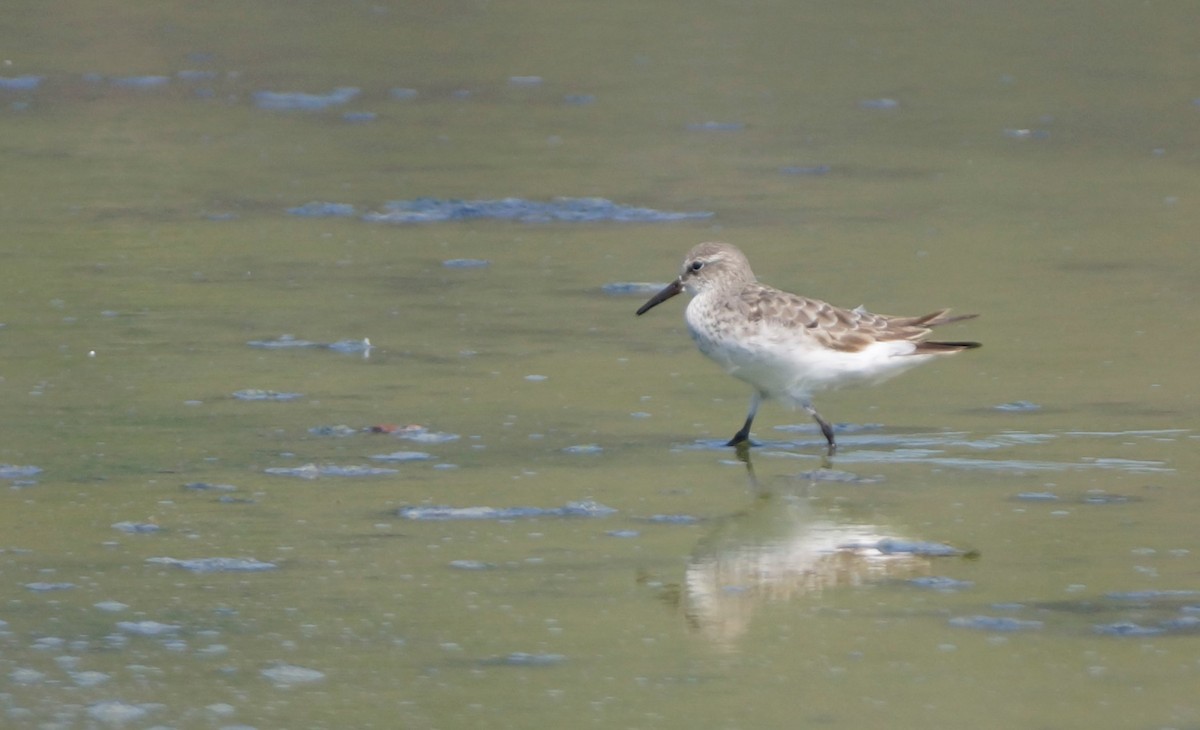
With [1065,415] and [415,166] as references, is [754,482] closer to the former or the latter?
[1065,415]

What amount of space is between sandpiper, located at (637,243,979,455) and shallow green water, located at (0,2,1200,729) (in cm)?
27

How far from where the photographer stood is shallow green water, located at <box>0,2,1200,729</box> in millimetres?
5898

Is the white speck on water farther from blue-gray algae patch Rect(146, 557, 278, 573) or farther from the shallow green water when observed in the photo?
blue-gray algae patch Rect(146, 557, 278, 573)

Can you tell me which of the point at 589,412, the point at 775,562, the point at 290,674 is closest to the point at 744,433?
the point at 589,412

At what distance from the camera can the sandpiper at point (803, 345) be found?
859cm

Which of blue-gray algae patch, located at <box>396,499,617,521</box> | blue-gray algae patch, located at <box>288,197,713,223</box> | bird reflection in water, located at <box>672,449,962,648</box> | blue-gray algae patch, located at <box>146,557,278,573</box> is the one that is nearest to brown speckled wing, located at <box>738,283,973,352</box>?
bird reflection in water, located at <box>672,449,962,648</box>

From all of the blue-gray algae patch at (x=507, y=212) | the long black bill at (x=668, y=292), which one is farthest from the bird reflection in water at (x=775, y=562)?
the blue-gray algae patch at (x=507, y=212)

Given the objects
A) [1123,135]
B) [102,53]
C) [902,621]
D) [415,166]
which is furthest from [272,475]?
[102,53]

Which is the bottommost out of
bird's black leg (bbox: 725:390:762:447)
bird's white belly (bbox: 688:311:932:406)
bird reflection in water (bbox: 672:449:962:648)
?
bird reflection in water (bbox: 672:449:962:648)

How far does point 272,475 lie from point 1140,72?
12977 mm

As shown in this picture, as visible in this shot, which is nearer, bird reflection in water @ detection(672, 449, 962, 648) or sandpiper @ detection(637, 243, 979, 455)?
bird reflection in water @ detection(672, 449, 962, 648)

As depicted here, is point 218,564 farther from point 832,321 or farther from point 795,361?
point 832,321

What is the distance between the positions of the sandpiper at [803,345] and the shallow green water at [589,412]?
27 centimetres

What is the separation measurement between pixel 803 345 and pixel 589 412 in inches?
41.0
